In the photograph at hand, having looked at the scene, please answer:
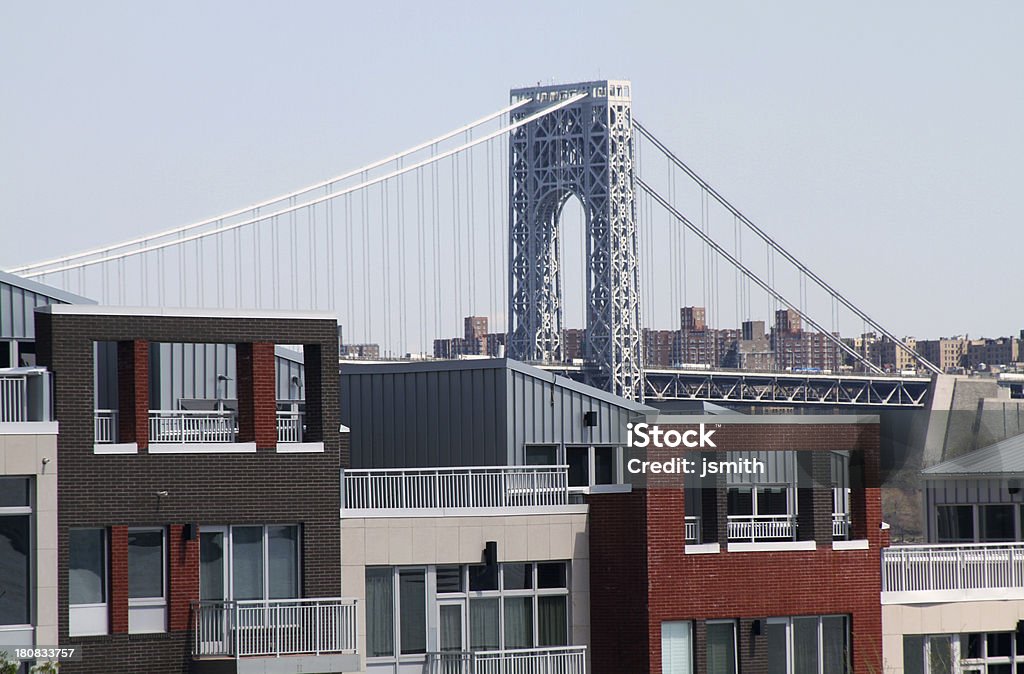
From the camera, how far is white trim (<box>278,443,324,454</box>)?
2831 cm

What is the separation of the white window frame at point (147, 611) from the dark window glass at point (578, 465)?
14900 millimetres

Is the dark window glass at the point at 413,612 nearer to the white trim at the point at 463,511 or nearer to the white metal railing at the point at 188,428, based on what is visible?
the white trim at the point at 463,511

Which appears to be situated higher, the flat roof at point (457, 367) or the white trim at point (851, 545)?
the flat roof at point (457, 367)

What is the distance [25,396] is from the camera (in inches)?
1049

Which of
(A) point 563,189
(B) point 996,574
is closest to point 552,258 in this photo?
(A) point 563,189

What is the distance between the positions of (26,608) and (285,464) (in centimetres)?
420

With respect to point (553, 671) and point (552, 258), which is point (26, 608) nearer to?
point (553, 671)

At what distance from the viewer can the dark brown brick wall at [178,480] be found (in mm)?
26641

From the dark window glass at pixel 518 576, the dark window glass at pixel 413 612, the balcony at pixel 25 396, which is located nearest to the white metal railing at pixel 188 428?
the balcony at pixel 25 396

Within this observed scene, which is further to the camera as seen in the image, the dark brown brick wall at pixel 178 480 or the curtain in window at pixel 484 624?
the curtain in window at pixel 484 624

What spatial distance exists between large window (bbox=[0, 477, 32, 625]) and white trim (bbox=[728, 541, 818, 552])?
1053cm

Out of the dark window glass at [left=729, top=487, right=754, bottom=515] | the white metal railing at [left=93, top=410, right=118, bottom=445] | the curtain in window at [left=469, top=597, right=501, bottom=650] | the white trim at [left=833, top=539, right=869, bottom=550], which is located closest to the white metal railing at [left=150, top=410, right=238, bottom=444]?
the white metal railing at [left=93, top=410, right=118, bottom=445]

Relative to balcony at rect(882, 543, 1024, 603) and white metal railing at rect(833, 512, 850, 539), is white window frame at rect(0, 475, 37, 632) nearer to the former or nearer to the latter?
balcony at rect(882, 543, 1024, 603)

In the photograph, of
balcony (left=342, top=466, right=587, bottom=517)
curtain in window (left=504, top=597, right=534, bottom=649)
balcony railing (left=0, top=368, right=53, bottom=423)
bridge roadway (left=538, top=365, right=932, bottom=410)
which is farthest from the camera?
bridge roadway (left=538, top=365, right=932, bottom=410)
